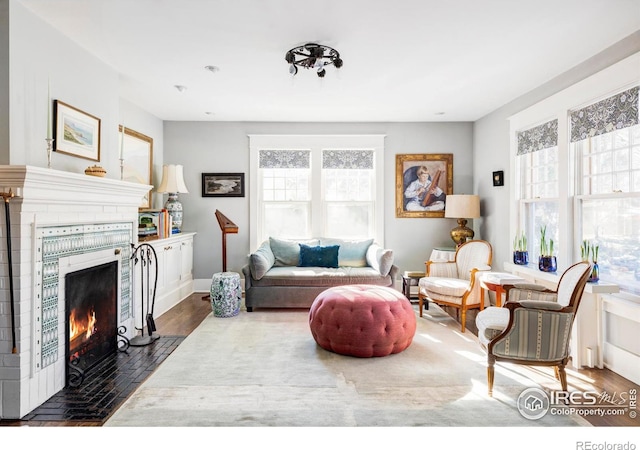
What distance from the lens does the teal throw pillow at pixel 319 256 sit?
15.9ft

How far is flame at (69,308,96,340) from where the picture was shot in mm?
2672

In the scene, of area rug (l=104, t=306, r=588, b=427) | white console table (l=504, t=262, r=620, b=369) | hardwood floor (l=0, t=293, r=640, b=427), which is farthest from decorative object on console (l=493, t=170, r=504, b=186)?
area rug (l=104, t=306, r=588, b=427)

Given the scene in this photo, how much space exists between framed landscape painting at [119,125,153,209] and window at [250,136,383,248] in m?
1.38

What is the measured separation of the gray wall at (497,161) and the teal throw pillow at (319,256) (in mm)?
2049

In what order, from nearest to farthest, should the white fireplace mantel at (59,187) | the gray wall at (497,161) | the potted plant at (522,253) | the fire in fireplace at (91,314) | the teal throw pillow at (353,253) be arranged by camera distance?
the white fireplace mantel at (59,187)
the fire in fireplace at (91,314)
the gray wall at (497,161)
the potted plant at (522,253)
the teal throw pillow at (353,253)

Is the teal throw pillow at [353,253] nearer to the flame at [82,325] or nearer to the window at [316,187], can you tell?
the window at [316,187]

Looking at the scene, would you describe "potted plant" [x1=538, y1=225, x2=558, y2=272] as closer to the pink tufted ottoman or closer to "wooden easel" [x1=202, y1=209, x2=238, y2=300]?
the pink tufted ottoman

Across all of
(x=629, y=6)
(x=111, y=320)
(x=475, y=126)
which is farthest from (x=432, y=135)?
(x=111, y=320)

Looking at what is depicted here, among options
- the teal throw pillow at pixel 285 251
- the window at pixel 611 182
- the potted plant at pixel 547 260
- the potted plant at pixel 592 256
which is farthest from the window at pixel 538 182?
the teal throw pillow at pixel 285 251

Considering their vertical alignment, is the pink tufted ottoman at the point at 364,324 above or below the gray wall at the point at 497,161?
below

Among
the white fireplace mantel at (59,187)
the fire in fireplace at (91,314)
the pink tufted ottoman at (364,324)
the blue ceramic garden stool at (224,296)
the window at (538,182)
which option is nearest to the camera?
the white fireplace mantel at (59,187)
